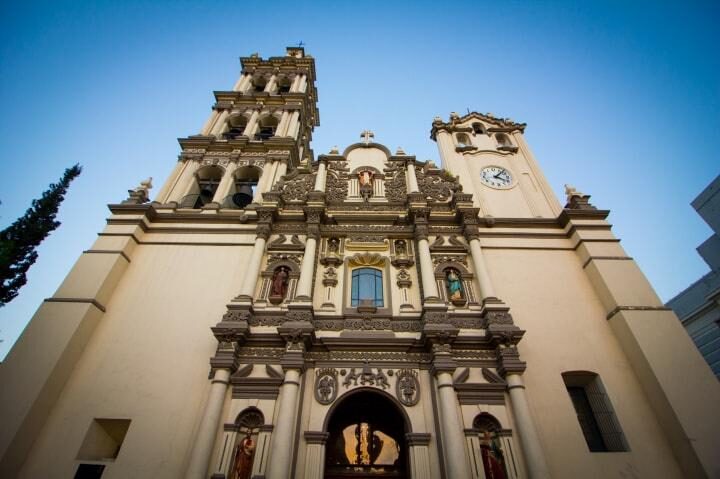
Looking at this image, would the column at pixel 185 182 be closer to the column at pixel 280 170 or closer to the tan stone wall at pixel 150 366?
the tan stone wall at pixel 150 366

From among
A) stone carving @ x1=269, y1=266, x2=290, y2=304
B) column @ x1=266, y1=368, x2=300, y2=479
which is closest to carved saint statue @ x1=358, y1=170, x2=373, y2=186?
stone carving @ x1=269, y1=266, x2=290, y2=304

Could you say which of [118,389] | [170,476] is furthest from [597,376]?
[118,389]

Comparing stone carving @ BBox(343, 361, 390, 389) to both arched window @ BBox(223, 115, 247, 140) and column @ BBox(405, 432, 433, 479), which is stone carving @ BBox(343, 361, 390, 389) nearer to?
column @ BBox(405, 432, 433, 479)

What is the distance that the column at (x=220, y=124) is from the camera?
17.3 metres

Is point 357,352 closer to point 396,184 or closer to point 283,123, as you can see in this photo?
point 396,184

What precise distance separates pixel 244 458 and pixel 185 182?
36.7 ft

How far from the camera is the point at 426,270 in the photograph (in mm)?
10531

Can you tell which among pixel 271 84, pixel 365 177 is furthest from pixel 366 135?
pixel 271 84

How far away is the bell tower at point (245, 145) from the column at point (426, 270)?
20.6 feet

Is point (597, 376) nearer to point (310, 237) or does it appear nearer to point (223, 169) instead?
point (310, 237)

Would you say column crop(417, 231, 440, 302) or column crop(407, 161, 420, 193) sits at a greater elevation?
column crop(407, 161, 420, 193)

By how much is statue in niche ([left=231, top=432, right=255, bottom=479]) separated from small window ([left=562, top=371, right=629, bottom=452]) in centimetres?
779

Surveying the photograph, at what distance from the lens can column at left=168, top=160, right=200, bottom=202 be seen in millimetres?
13938

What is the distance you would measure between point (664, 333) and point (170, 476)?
1234cm
